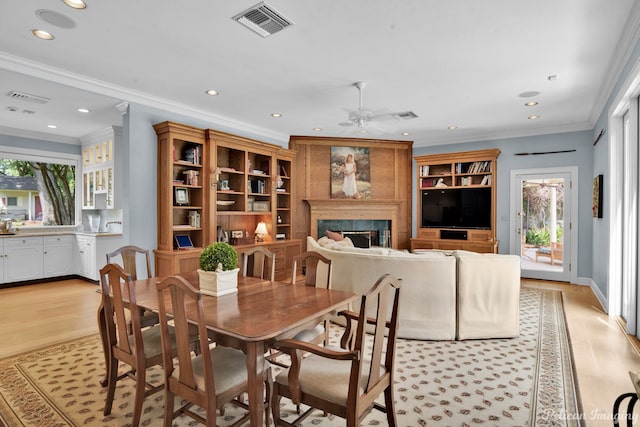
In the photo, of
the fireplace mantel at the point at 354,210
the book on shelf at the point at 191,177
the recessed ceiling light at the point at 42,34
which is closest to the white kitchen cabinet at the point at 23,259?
the book on shelf at the point at 191,177

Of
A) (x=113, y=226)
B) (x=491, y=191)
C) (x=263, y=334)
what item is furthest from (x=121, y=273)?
(x=491, y=191)

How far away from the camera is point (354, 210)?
24.3ft

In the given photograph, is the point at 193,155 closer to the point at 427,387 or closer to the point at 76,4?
the point at 76,4

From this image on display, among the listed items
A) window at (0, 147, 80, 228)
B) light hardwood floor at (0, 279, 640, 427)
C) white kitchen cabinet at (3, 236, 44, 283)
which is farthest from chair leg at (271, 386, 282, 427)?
window at (0, 147, 80, 228)

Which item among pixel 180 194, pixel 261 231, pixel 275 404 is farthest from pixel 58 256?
pixel 275 404

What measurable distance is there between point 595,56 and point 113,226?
7486mm

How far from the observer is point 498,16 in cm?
277

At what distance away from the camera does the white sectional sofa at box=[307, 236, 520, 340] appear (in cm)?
355

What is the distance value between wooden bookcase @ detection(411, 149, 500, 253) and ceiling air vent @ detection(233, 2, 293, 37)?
520cm

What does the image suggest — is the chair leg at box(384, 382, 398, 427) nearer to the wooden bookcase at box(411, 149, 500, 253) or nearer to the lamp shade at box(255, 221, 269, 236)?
the lamp shade at box(255, 221, 269, 236)

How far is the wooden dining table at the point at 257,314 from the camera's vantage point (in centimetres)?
172

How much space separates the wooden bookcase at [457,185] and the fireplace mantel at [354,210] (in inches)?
20.5

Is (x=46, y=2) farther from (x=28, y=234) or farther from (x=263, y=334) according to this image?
(x=28, y=234)

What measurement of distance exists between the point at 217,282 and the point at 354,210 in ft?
17.2
